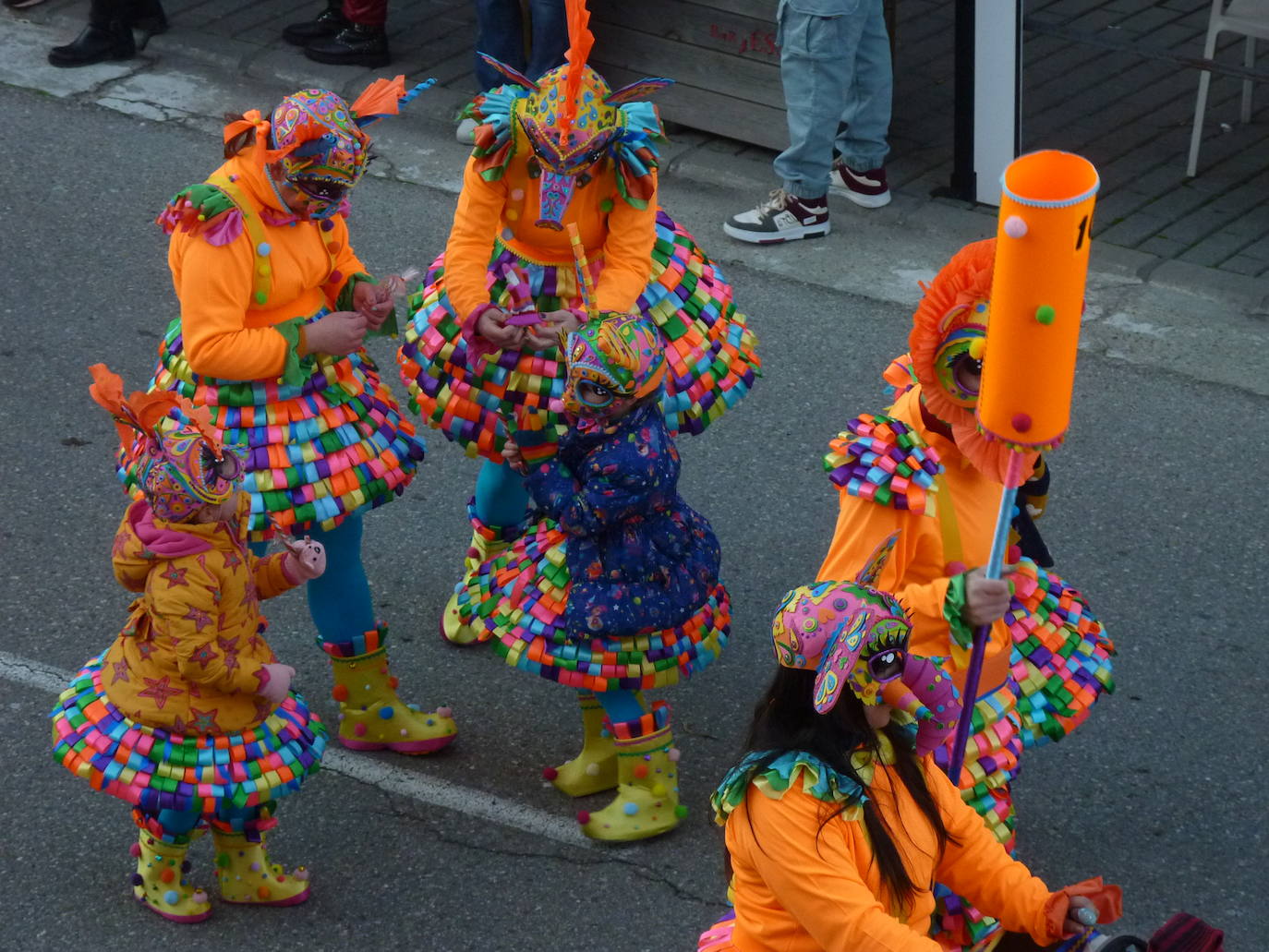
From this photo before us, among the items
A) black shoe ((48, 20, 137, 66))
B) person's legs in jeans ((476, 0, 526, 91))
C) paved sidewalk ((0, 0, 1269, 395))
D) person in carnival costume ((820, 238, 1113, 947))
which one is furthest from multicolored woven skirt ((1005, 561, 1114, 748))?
black shoe ((48, 20, 137, 66))

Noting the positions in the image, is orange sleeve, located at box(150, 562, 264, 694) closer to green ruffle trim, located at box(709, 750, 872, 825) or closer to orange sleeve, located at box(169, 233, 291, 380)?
orange sleeve, located at box(169, 233, 291, 380)

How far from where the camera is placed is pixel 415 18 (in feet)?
32.5

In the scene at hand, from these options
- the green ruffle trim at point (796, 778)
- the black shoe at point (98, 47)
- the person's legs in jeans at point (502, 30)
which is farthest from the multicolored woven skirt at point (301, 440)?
the black shoe at point (98, 47)

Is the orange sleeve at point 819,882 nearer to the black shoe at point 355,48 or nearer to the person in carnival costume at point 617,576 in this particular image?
the person in carnival costume at point 617,576

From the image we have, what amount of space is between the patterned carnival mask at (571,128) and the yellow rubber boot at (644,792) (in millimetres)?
1374

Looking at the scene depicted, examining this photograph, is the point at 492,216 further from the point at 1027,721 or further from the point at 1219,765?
the point at 1219,765

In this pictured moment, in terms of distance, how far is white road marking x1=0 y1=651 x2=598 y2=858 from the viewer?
4.57m

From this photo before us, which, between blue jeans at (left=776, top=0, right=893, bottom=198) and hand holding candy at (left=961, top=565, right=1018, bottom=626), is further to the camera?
blue jeans at (left=776, top=0, right=893, bottom=198)

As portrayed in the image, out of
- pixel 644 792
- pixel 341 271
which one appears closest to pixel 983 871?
pixel 644 792

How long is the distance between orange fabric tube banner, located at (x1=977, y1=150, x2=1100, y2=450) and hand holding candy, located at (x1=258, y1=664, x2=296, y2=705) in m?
1.85

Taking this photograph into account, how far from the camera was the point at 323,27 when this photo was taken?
9.41 m

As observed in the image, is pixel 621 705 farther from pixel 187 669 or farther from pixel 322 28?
pixel 322 28

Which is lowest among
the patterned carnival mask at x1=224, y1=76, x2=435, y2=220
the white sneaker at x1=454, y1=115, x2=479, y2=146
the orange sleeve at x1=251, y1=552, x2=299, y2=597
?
the white sneaker at x1=454, y1=115, x2=479, y2=146

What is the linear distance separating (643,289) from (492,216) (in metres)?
0.46
